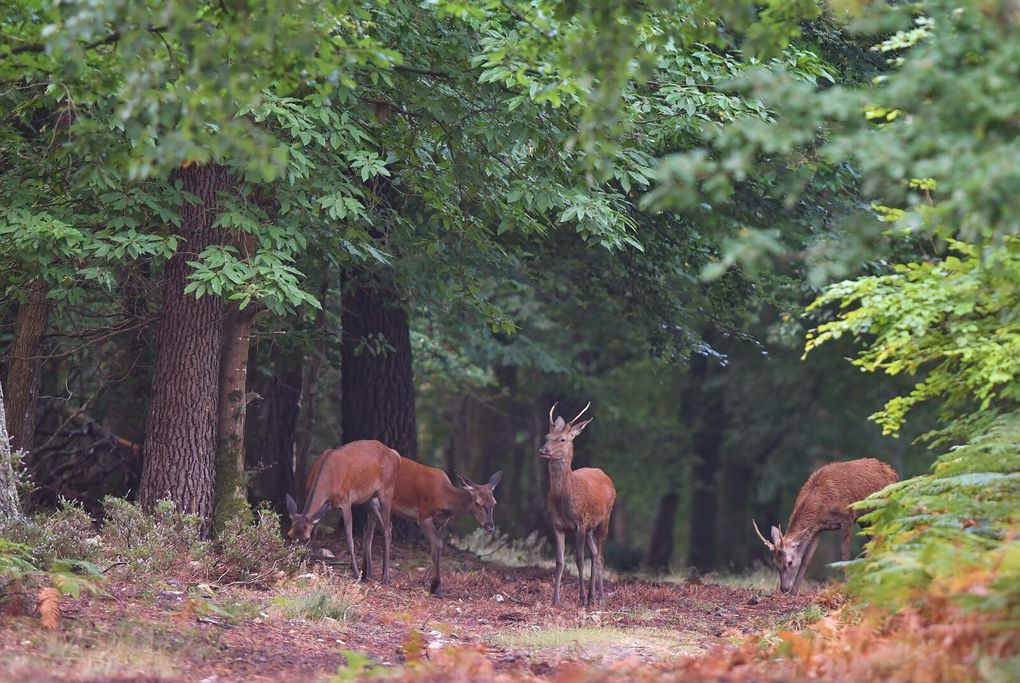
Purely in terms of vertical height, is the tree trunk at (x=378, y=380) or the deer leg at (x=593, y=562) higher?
the tree trunk at (x=378, y=380)

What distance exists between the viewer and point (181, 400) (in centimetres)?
1274

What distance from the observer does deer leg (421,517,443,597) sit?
13875mm

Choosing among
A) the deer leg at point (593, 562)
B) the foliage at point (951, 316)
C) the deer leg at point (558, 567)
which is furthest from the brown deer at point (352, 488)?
the foliage at point (951, 316)

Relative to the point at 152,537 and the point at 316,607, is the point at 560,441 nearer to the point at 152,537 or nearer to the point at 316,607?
the point at 316,607

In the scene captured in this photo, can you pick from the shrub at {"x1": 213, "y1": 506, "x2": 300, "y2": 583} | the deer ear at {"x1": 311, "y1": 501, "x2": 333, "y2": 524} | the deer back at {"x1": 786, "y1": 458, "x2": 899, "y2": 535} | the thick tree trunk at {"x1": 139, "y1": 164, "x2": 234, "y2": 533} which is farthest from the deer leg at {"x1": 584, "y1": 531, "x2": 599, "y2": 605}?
the thick tree trunk at {"x1": 139, "y1": 164, "x2": 234, "y2": 533}

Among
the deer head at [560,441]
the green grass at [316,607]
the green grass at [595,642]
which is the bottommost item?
the green grass at [595,642]

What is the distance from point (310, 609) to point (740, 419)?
1942cm

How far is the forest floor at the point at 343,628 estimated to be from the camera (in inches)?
301

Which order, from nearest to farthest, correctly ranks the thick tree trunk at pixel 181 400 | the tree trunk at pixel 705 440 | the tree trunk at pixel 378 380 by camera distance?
the thick tree trunk at pixel 181 400, the tree trunk at pixel 378 380, the tree trunk at pixel 705 440

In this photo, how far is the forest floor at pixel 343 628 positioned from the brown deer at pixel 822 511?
2.02ft

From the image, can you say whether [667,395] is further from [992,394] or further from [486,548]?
[992,394]

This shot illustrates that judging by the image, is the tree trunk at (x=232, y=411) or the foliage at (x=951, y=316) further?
the tree trunk at (x=232, y=411)

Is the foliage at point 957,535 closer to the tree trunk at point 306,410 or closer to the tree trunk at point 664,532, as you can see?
the tree trunk at point 306,410

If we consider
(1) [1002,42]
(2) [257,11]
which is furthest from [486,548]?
(1) [1002,42]
